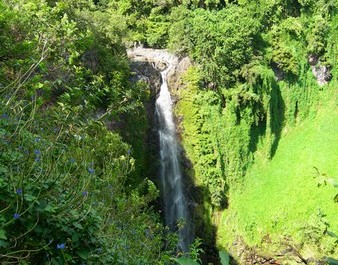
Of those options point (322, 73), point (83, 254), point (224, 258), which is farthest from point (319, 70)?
point (224, 258)

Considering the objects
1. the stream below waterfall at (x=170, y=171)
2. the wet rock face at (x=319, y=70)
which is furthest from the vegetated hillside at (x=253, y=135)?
→ the wet rock face at (x=319, y=70)

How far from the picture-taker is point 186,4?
20.7m

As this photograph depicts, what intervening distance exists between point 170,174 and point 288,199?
18.6 ft

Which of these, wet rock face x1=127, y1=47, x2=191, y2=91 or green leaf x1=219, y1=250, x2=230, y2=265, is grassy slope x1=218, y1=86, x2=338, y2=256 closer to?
wet rock face x1=127, y1=47, x2=191, y2=91

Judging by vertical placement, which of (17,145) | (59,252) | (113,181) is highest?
(17,145)

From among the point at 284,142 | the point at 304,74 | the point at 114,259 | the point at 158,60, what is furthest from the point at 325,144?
the point at 114,259

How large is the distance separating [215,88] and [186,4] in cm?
562

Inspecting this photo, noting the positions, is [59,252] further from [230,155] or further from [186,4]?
[186,4]

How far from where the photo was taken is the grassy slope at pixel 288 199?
16.2m

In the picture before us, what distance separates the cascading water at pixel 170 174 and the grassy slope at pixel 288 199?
1.80 m

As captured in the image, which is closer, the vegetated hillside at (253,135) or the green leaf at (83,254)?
the green leaf at (83,254)

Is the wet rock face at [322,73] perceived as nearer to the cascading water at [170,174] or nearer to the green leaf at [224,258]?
the cascading water at [170,174]

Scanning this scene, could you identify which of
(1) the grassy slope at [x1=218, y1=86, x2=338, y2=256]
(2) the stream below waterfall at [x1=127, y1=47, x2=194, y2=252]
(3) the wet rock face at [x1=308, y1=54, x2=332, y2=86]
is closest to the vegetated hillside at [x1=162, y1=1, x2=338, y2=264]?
(1) the grassy slope at [x1=218, y1=86, x2=338, y2=256]

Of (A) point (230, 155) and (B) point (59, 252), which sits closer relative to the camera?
(B) point (59, 252)
